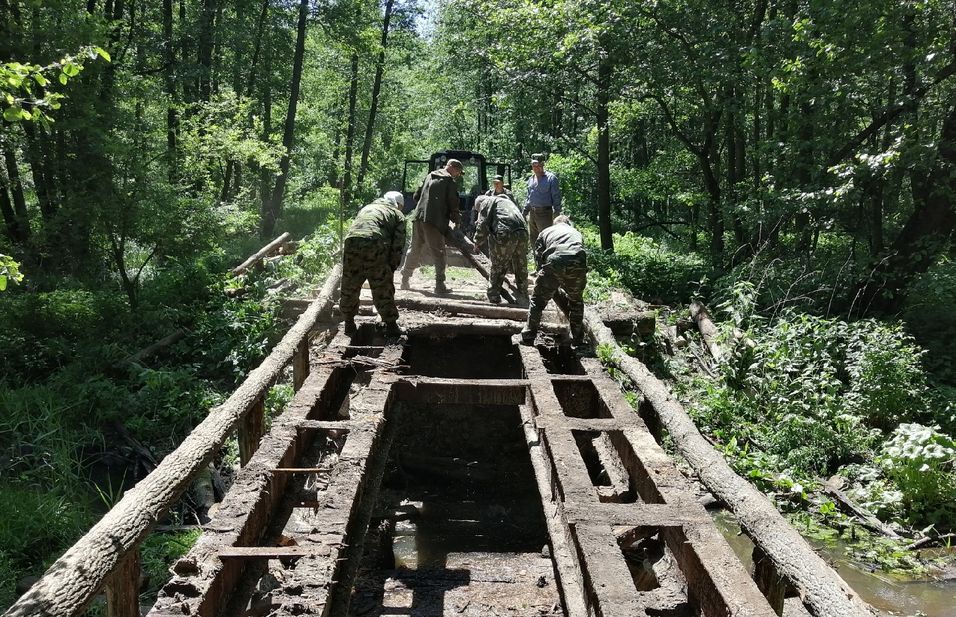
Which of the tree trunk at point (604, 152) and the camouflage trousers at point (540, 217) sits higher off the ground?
the tree trunk at point (604, 152)

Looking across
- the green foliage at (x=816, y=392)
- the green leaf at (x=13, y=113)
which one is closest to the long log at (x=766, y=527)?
the green foliage at (x=816, y=392)

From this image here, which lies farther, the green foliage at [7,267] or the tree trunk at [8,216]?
the tree trunk at [8,216]

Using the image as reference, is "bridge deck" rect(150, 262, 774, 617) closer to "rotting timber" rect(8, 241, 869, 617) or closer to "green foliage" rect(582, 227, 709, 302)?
"rotting timber" rect(8, 241, 869, 617)

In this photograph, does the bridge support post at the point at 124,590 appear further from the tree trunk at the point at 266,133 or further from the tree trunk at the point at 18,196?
the tree trunk at the point at 266,133

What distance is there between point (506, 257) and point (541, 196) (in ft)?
8.00

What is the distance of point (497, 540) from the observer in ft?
22.2

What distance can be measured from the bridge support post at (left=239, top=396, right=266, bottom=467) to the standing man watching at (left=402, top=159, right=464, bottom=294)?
168 inches

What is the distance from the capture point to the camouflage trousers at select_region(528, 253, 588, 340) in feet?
21.2

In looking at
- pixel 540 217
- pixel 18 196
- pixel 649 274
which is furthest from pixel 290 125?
pixel 649 274

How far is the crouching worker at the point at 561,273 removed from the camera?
255 inches

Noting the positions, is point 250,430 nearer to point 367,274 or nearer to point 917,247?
point 367,274

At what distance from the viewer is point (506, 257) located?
8469 millimetres

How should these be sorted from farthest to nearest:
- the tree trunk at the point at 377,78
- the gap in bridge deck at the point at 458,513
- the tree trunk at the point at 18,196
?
the tree trunk at the point at 377,78 < the tree trunk at the point at 18,196 < the gap in bridge deck at the point at 458,513

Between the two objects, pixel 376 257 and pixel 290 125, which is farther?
pixel 290 125
